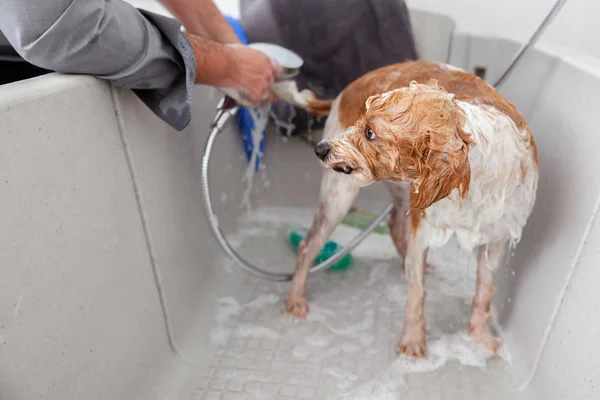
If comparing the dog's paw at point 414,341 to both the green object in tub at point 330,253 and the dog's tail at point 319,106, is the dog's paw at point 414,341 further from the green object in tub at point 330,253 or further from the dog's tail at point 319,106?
the dog's tail at point 319,106

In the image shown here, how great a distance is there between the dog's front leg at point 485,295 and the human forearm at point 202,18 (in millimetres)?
917

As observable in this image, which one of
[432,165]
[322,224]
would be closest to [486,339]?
[322,224]

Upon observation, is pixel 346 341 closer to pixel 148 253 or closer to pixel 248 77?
pixel 148 253

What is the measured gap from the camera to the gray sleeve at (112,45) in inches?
34.5

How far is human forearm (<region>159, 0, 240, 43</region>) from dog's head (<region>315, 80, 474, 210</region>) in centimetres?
68

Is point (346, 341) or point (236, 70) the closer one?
point (236, 70)

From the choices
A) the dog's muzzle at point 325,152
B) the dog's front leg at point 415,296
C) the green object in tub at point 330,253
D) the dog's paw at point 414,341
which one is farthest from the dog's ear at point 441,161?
the green object in tub at point 330,253

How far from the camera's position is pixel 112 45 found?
0.96 meters

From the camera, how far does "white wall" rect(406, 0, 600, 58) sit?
5.51 feet

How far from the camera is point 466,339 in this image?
4.73 ft

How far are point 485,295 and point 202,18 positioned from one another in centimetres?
108

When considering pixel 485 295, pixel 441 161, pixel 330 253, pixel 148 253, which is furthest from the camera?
pixel 330 253

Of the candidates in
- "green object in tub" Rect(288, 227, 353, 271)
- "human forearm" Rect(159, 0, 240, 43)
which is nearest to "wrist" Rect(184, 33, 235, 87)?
"human forearm" Rect(159, 0, 240, 43)

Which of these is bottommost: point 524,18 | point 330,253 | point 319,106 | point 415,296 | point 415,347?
point 330,253
